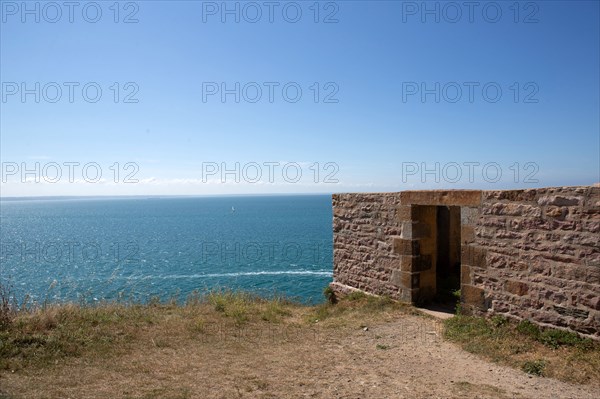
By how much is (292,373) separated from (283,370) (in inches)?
5.9

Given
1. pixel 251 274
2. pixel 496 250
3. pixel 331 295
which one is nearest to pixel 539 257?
pixel 496 250

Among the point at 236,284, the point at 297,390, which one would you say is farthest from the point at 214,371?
the point at 236,284

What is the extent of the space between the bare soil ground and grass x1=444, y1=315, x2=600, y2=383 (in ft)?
0.60

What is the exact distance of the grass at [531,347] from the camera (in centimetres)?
446

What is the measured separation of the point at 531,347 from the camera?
515 centimetres

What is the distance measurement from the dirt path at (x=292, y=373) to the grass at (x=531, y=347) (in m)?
0.20

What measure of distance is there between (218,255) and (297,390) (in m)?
28.1

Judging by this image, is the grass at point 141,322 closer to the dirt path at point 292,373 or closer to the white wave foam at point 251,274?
the dirt path at point 292,373

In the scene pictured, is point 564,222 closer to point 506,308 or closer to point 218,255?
point 506,308

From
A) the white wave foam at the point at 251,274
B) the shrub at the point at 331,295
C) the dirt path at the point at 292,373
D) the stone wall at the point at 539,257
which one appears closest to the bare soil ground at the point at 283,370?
the dirt path at the point at 292,373

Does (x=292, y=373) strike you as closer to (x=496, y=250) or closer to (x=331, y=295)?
(x=496, y=250)

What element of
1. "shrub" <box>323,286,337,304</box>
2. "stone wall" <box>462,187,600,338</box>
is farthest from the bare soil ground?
"shrub" <box>323,286,337,304</box>

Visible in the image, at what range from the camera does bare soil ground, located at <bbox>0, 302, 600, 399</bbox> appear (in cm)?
412

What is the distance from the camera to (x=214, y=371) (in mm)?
4773
